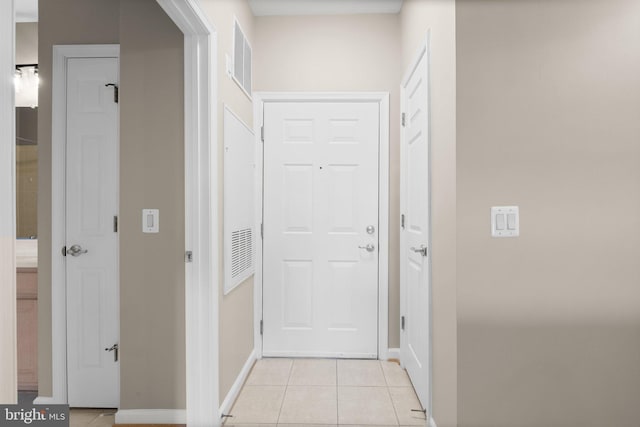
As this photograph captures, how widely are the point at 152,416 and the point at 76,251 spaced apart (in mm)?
1023

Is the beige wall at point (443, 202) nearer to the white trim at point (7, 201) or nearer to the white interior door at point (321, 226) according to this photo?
the white interior door at point (321, 226)

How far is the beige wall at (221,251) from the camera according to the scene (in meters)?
2.23

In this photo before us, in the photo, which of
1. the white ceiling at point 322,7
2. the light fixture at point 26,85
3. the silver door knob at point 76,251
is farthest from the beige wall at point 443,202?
the light fixture at point 26,85

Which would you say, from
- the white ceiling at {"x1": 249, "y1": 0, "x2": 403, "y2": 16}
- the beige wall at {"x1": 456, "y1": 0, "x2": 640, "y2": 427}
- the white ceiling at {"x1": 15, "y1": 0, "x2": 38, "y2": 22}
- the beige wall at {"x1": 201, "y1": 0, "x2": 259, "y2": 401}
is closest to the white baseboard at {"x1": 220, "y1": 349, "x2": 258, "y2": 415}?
the beige wall at {"x1": 201, "y1": 0, "x2": 259, "y2": 401}

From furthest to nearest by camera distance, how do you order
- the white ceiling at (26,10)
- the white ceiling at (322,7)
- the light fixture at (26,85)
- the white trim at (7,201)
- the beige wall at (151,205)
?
the white ceiling at (322,7)
the light fixture at (26,85)
the white ceiling at (26,10)
the beige wall at (151,205)
the white trim at (7,201)

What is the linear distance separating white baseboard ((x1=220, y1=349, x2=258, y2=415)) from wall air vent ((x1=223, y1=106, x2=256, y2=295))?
2.01 ft

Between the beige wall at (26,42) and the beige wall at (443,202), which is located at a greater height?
the beige wall at (26,42)

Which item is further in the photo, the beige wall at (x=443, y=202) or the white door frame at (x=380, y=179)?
the white door frame at (x=380, y=179)

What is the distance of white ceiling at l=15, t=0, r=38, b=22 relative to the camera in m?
2.70

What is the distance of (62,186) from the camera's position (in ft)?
7.73

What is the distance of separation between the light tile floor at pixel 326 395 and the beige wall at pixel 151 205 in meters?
0.50

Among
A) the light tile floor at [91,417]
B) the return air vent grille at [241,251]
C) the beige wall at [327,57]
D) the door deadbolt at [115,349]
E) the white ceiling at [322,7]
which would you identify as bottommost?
the light tile floor at [91,417]

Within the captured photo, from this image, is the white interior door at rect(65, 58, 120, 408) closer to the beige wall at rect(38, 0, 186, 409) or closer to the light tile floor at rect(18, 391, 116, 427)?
the light tile floor at rect(18, 391, 116, 427)

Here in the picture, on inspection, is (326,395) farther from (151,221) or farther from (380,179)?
(380,179)
